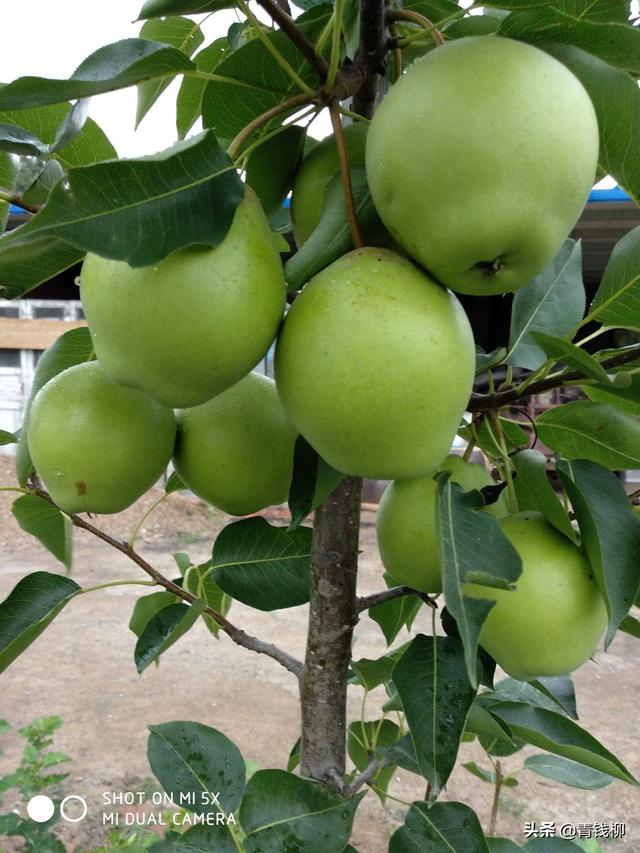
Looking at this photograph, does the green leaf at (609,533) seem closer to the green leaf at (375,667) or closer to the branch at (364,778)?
the branch at (364,778)

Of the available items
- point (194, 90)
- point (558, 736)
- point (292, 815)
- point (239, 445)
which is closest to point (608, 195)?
point (194, 90)

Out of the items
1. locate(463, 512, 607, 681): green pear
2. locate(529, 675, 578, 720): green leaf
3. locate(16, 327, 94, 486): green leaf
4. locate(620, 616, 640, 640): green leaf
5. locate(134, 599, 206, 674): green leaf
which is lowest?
locate(529, 675, 578, 720): green leaf

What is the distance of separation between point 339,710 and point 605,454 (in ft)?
1.26

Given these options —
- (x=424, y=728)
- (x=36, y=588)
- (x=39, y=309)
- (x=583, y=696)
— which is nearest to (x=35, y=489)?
(x=36, y=588)

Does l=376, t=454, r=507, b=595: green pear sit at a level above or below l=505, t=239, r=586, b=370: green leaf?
below

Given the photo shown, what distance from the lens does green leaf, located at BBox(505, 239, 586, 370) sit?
0.81 meters

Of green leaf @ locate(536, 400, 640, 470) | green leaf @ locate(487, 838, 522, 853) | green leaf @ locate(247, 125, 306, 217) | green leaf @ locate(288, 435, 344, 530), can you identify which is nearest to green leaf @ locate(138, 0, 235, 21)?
green leaf @ locate(247, 125, 306, 217)

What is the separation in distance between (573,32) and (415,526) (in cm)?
40

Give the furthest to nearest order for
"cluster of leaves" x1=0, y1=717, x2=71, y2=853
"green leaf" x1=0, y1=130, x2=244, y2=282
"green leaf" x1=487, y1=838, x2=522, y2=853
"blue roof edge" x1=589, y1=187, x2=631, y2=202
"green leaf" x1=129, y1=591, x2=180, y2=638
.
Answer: "blue roof edge" x1=589, y1=187, x2=631, y2=202
"cluster of leaves" x1=0, y1=717, x2=71, y2=853
"green leaf" x1=129, y1=591, x2=180, y2=638
"green leaf" x1=487, y1=838, x2=522, y2=853
"green leaf" x1=0, y1=130, x2=244, y2=282

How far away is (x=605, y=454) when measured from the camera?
2.44 feet

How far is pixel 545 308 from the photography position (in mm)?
829

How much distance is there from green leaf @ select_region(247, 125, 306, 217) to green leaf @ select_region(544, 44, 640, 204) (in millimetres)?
219

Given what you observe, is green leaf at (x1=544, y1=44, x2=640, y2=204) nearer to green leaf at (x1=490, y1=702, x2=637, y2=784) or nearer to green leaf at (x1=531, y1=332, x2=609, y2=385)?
green leaf at (x1=531, y1=332, x2=609, y2=385)

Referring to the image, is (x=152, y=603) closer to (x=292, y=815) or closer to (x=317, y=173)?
(x=292, y=815)
